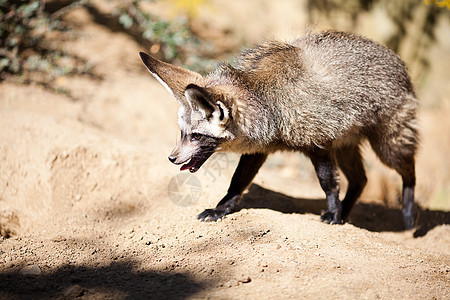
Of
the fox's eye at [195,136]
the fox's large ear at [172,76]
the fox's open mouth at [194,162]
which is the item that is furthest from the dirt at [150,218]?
the fox's large ear at [172,76]

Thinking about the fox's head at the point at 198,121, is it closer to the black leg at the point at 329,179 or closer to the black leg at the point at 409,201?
the black leg at the point at 329,179

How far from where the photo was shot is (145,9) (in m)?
9.27

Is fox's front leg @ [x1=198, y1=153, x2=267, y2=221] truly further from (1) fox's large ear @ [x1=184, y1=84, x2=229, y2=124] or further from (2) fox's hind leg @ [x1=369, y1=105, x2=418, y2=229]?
(2) fox's hind leg @ [x1=369, y1=105, x2=418, y2=229]

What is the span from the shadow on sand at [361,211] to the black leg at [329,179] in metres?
0.59

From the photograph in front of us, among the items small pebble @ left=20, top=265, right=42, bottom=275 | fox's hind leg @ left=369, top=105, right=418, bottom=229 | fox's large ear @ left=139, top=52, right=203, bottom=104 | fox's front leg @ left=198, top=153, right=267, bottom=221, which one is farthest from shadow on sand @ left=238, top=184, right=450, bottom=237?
small pebble @ left=20, top=265, right=42, bottom=275

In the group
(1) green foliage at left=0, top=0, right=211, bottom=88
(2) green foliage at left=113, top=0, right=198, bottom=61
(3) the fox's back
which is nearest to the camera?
(3) the fox's back

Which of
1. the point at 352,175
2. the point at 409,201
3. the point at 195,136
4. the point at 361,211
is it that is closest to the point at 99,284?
the point at 195,136

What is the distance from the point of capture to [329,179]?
15.6 feet

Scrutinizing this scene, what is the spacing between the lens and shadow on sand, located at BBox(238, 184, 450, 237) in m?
5.33

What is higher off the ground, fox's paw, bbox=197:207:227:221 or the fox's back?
the fox's back

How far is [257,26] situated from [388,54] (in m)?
5.76

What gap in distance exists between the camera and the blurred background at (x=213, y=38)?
24.8 feet

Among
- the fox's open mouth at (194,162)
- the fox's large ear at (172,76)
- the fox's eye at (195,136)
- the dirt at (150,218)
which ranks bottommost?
the dirt at (150,218)

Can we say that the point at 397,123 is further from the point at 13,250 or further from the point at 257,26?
the point at 257,26
